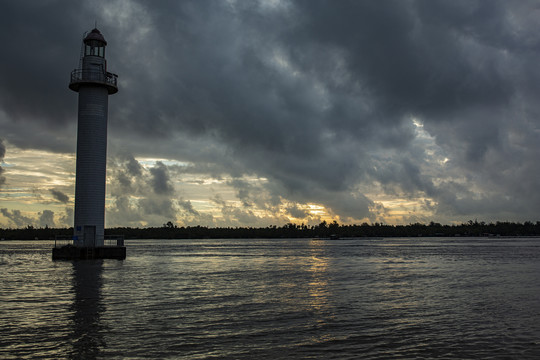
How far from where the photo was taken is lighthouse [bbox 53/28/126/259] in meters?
50.8

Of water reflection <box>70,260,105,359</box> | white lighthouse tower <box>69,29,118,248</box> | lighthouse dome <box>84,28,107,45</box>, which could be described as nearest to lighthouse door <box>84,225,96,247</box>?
white lighthouse tower <box>69,29,118,248</box>

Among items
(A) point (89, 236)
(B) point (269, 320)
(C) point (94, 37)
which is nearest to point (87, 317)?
(B) point (269, 320)

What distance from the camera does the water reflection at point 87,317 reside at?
1453 centimetres

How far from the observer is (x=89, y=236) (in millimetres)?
51906

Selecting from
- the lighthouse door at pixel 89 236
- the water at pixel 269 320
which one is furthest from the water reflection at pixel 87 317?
the lighthouse door at pixel 89 236

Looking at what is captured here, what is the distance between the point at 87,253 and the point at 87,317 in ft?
112

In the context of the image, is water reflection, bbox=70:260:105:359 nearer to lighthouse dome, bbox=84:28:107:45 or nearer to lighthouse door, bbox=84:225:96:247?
lighthouse door, bbox=84:225:96:247

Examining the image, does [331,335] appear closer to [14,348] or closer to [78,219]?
[14,348]

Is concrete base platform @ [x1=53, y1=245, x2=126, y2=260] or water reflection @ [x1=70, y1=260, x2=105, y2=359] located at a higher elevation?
concrete base platform @ [x1=53, y1=245, x2=126, y2=260]

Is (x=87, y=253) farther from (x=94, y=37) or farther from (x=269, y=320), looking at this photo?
(x=269, y=320)

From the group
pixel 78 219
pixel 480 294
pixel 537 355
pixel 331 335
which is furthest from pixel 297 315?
pixel 78 219

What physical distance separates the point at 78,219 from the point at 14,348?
127 feet

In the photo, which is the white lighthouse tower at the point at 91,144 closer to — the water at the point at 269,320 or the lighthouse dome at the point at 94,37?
the lighthouse dome at the point at 94,37

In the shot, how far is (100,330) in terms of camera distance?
17375 millimetres
